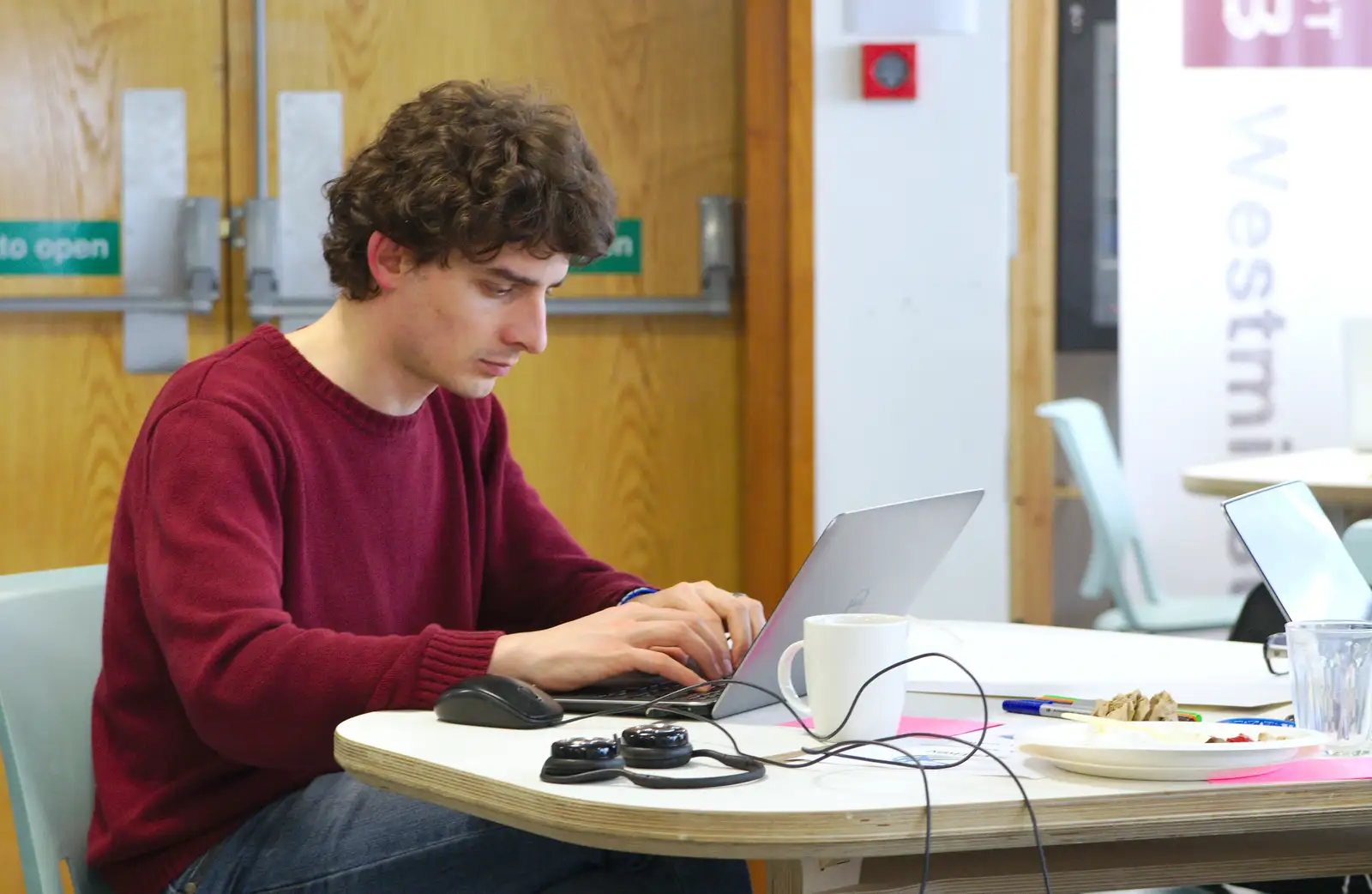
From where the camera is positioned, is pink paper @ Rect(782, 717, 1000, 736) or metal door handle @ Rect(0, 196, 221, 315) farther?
metal door handle @ Rect(0, 196, 221, 315)

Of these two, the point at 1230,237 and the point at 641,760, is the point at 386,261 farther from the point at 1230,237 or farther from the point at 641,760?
the point at 1230,237

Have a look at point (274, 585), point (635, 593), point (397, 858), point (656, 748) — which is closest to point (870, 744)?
point (656, 748)

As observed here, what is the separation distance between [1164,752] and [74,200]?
104 inches

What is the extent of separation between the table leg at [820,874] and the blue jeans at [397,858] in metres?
0.32

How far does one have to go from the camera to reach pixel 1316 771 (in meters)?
0.97

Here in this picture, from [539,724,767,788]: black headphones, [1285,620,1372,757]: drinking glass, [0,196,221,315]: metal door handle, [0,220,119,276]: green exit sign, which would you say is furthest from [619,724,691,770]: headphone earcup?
[0,220,119,276]: green exit sign

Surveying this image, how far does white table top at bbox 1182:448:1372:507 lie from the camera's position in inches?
107

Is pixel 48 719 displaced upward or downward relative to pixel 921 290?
downward

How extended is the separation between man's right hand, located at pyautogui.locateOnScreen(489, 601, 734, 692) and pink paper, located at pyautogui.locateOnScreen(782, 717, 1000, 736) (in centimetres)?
12

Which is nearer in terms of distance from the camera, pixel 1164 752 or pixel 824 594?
pixel 1164 752

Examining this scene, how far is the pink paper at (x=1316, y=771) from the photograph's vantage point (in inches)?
37.4

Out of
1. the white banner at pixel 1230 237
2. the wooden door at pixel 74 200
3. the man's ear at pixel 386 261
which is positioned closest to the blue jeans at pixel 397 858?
the man's ear at pixel 386 261

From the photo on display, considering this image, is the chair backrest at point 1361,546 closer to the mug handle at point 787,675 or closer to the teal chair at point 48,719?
the mug handle at point 787,675

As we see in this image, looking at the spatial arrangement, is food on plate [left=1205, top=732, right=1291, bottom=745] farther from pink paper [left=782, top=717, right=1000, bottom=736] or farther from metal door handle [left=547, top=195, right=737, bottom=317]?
metal door handle [left=547, top=195, right=737, bottom=317]
